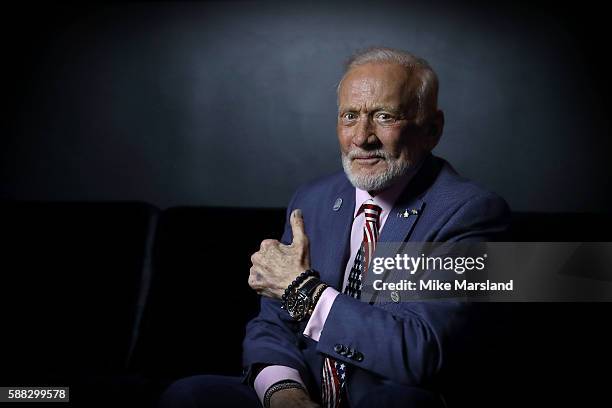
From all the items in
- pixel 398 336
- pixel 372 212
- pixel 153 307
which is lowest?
pixel 153 307

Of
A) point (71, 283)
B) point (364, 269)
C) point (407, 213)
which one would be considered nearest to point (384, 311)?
point (364, 269)

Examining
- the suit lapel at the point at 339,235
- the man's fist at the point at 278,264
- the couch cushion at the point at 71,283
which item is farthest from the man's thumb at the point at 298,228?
the couch cushion at the point at 71,283

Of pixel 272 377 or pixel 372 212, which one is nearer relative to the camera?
pixel 272 377

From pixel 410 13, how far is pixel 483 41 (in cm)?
29

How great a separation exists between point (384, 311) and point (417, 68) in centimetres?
64

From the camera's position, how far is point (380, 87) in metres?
1.71

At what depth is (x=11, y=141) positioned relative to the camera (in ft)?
9.07

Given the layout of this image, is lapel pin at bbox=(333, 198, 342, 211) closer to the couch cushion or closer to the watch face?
the watch face

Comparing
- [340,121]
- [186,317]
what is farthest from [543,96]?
[186,317]

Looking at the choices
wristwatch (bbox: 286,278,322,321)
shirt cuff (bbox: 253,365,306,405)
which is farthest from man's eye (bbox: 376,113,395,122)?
shirt cuff (bbox: 253,365,306,405)

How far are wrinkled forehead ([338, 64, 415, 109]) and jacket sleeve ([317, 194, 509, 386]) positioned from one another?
1.67ft

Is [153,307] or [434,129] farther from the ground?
[434,129]

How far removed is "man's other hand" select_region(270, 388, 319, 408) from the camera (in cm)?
153

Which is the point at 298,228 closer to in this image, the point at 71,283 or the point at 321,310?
the point at 321,310
